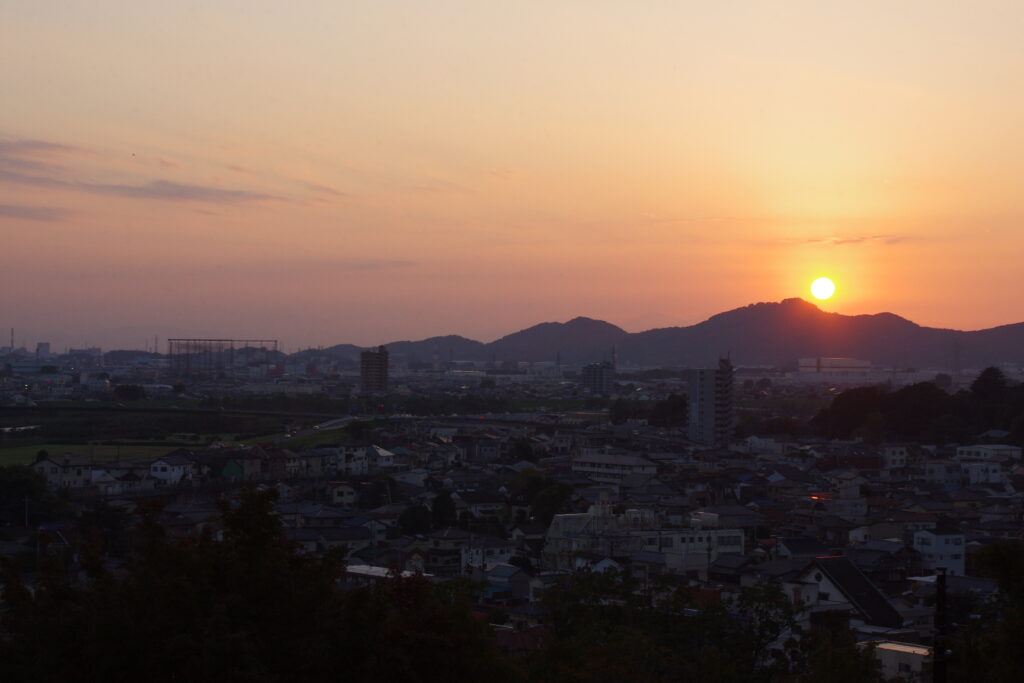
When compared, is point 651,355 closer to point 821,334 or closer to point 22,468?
point 821,334

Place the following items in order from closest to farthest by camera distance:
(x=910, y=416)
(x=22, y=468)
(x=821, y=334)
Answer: (x=22, y=468) < (x=910, y=416) < (x=821, y=334)

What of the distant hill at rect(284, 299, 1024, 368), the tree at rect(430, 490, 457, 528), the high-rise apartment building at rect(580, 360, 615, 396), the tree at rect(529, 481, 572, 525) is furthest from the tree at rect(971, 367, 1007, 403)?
the distant hill at rect(284, 299, 1024, 368)

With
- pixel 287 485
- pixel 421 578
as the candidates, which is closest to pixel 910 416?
pixel 287 485

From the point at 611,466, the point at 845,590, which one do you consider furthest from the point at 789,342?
the point at 845,590

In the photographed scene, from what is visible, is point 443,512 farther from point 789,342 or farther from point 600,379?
point 789,342

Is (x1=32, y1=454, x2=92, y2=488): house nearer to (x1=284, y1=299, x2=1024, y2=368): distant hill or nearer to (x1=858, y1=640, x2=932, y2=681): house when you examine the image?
(x1=858, y1=640, x2=932, y2=681): house

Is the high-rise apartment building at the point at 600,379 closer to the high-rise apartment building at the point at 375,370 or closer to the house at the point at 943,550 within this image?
the high-rise apartment building at the point at 375,370
